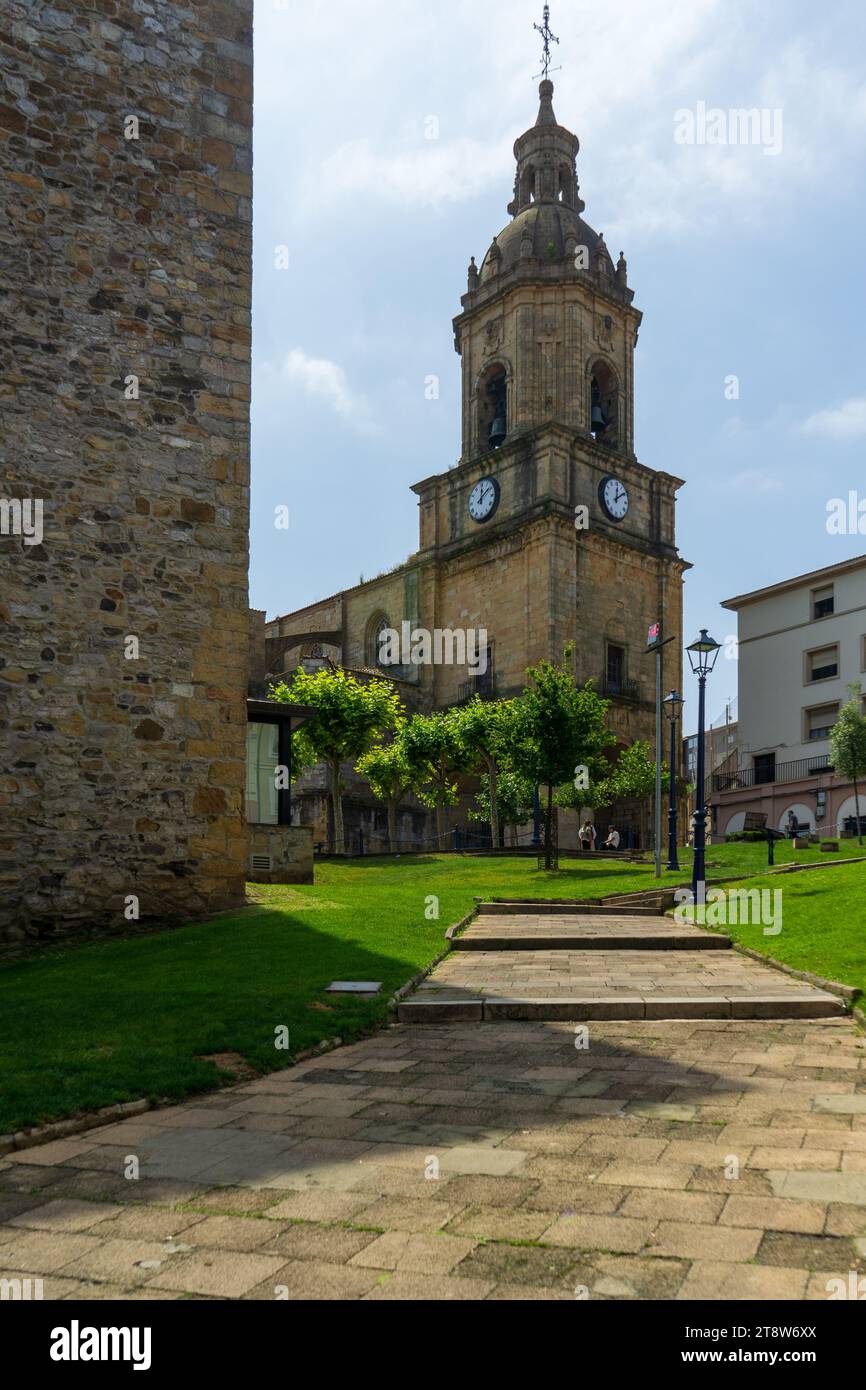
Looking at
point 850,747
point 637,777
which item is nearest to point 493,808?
point 637,777

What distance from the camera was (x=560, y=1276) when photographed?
122 inches

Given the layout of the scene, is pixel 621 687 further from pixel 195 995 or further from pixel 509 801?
pixel 195 995

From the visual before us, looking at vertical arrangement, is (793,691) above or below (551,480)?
below

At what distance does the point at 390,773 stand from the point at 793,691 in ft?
64.7

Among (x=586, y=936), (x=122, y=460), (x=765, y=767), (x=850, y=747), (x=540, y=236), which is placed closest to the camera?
(x=586, y=936)

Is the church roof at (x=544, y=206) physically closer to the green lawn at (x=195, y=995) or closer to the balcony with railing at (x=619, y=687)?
the balcony with railing at (x=619, y=687)

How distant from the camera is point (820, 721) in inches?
1777

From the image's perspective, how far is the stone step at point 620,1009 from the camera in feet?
25.8

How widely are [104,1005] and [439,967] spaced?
369 cm

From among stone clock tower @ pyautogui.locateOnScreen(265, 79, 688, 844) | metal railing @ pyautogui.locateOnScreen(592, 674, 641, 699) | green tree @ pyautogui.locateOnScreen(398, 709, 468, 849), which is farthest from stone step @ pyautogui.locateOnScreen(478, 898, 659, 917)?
metal railing @ pyautogui.locateOnScreen(592, 674, 641, 699)

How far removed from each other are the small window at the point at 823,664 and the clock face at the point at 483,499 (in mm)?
15448

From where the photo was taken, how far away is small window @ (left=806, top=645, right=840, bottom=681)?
1770 inches
